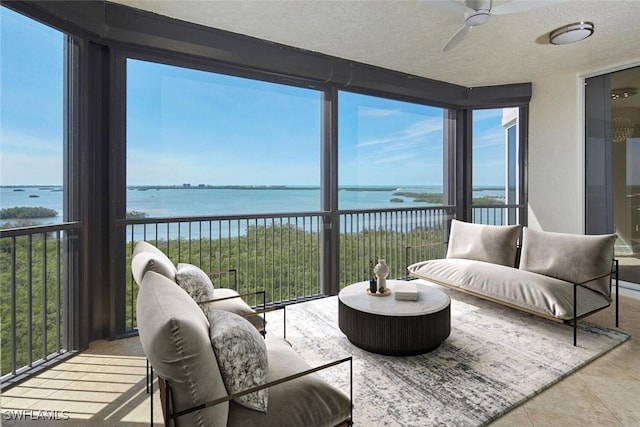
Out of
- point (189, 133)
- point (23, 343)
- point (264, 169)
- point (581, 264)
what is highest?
point (189, 133)

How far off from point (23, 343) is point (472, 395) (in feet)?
10.1

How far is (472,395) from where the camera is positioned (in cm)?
212

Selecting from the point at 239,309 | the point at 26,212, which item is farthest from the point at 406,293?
the point at 26,212

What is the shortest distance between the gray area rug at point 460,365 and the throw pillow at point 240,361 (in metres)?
0.84

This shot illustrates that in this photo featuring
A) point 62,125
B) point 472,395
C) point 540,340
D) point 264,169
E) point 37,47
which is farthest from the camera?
point 264,169

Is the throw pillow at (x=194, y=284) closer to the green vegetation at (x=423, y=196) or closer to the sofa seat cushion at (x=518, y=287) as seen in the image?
the sofa seat cushion at (x=518, y=287)

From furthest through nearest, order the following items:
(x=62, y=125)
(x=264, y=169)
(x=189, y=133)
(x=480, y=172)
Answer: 1. (x=480, y=172)
2. (x=264, y=169)
3. (x=189, y=133)
4. (x=62, y=125)

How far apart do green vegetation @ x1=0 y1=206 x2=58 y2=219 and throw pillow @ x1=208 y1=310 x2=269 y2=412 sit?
1919 millimetres

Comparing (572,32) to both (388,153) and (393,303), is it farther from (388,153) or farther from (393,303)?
(393,303)

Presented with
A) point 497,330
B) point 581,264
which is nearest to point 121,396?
point 497,330

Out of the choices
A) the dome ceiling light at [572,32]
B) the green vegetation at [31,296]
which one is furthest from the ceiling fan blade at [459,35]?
the green vegetation at [31,296]

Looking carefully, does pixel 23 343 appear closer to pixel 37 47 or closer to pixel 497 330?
pixel 37 47

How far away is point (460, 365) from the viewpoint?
8.15 ft

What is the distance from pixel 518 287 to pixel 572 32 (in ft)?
8.08
